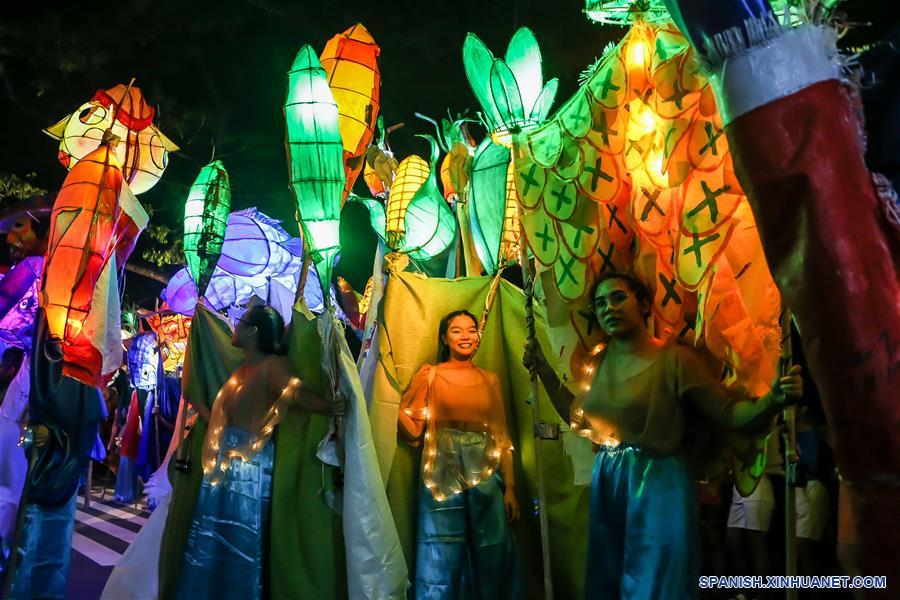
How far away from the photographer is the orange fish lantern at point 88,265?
16.4ft

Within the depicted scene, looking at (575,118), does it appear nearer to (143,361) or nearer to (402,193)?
(402,193)

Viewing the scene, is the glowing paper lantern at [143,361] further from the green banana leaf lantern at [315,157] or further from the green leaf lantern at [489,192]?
the green leaf lantern at [489,192]

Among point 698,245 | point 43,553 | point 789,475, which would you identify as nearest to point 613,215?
point 698,245

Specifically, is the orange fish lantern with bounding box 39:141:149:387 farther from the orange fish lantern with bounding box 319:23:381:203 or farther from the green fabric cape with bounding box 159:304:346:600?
the orange fish lantern with bounding box 319:23:381:203

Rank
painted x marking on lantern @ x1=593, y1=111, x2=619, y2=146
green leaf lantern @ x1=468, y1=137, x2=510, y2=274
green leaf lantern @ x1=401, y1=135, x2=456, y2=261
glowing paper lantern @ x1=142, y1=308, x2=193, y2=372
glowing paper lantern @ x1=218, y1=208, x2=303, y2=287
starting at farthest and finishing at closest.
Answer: glowing paper lantern @ x1=142, y1=308, x2=193, y2=372 → glowing paper lantern @ x1=218, y1=208, x2=303, y2=287 → green leaf lantern @ x1=401, y1=135, x2=456, y2=261 → green leaf lantern @ x1=468, y1=137, x2=510, y2=274 → painted x marking on lantern @ x1=593, y1=111, x2=619, y2=146

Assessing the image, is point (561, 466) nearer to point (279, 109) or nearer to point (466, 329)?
point (466, 329)

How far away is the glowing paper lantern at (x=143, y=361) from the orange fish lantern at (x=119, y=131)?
653 centimetres

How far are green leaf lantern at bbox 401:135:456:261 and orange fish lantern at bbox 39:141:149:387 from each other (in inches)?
83.4

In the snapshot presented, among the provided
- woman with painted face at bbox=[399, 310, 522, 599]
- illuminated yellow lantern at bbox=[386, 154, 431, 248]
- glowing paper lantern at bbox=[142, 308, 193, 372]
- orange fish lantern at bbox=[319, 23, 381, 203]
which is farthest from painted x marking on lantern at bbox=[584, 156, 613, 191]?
glowing paper lantern at bbox=[142, 308, 193, 372]

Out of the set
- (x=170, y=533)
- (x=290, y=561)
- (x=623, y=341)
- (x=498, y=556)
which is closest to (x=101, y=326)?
(x=170, y=533)

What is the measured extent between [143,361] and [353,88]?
9.03 m

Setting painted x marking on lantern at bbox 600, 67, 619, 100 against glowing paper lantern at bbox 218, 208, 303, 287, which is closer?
painted x marking on lantern at bbox 600, 67, 619, 100

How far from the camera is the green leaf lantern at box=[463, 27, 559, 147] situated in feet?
13.6

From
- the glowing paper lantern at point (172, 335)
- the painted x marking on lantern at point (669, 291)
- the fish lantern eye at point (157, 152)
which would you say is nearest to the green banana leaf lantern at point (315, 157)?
the painted x marking on lantern at point (669, 291)
